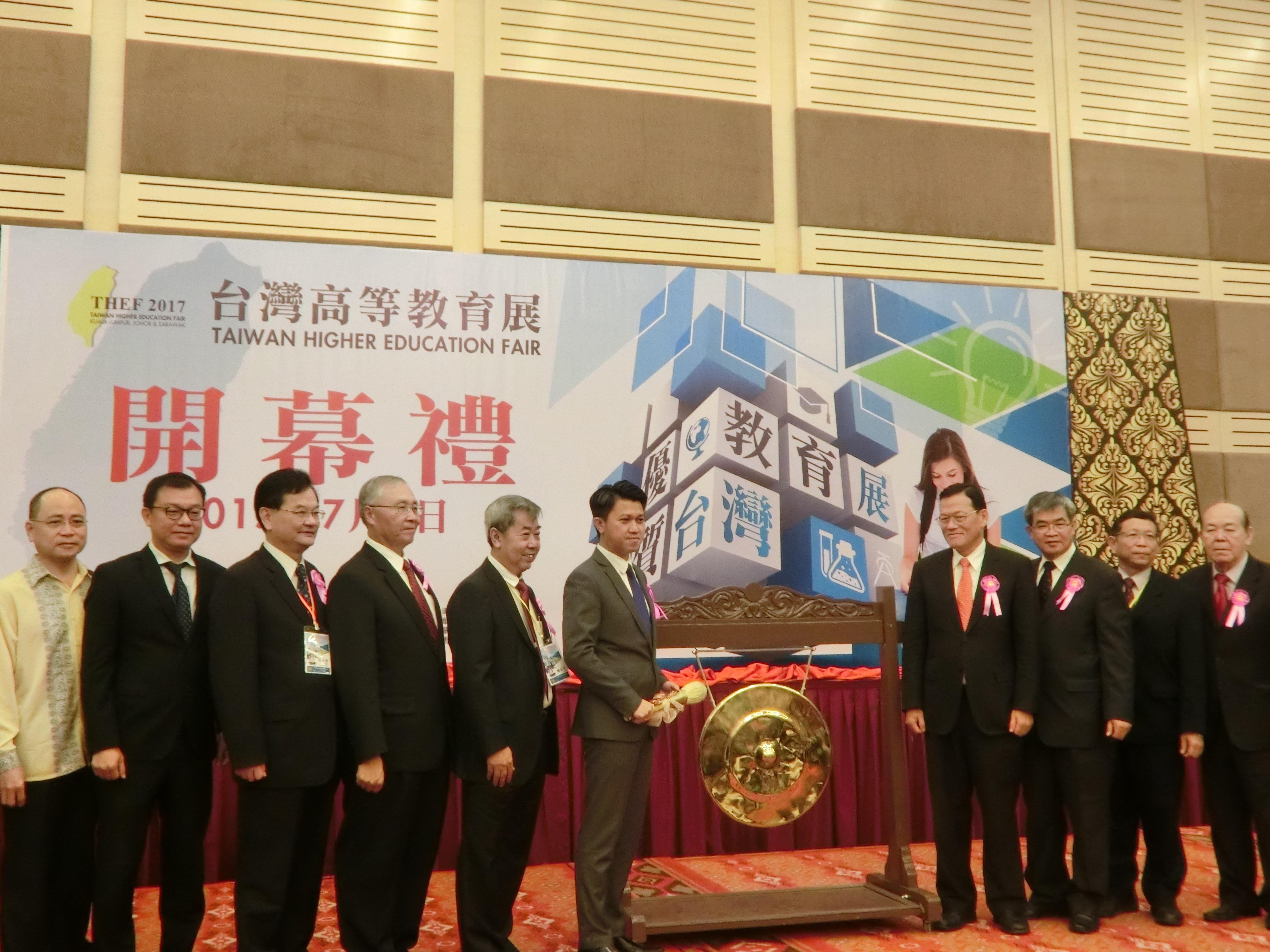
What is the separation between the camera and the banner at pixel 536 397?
4.58 metres

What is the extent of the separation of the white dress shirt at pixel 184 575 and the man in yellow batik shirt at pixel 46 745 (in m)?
0.22

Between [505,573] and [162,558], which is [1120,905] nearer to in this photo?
[505,573]

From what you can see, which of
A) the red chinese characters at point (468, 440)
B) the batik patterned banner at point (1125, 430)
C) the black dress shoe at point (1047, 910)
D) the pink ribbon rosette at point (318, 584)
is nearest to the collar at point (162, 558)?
the pink ribbon rosette at point (318, 584)

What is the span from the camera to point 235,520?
4.62m

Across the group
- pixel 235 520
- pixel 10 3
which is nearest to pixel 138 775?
pixel 235 520

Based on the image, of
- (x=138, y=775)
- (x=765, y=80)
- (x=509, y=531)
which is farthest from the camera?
(x=765, y=80)

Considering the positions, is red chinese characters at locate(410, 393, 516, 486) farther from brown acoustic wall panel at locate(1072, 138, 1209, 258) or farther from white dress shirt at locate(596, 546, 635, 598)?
brown acoustic wall panel at locate(1072, 138, 1209, 258)

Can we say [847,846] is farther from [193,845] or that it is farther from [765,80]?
[765,80]

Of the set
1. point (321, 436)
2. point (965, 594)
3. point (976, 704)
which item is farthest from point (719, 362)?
point (976, 704)

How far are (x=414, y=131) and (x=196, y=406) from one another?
166 centimetres

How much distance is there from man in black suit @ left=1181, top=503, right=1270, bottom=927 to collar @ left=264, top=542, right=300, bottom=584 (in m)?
2.91

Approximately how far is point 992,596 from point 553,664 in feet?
4.72

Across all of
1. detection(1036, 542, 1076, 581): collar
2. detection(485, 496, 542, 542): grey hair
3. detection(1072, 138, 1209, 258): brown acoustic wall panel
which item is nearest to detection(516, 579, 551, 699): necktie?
detection(485, 496, 542, 542): grey hair

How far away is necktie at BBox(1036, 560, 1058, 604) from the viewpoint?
377 centimetres
